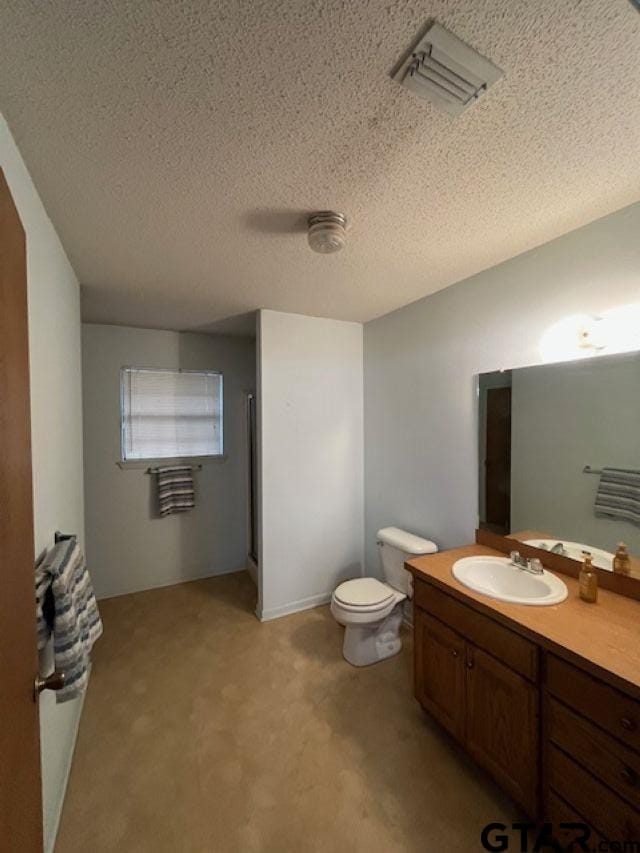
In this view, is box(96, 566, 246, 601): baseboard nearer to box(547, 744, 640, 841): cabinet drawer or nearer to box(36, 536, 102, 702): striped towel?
box(36, 536, 102, 702): striped towel

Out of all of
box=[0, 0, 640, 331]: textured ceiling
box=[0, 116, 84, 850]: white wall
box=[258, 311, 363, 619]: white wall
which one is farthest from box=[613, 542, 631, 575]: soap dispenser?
box=[0, 116, 84, 850]: white wall

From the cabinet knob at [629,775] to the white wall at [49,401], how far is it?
1.77m

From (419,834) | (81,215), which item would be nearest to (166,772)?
(419,834)

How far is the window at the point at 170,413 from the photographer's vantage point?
307cm

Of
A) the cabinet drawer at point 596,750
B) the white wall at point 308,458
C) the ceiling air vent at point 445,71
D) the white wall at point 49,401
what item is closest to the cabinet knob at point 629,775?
the cabinet drawer at point 596,750

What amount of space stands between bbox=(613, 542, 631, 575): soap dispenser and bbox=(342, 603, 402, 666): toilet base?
4.10 ft

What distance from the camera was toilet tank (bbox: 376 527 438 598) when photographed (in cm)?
219

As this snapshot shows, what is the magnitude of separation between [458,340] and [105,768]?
9.23 feet

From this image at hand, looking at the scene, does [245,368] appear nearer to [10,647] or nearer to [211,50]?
[211,50]

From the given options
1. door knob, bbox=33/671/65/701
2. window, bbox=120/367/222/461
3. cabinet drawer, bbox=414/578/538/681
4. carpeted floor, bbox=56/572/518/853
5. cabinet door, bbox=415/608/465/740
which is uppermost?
window, bbox=120/367/222/461

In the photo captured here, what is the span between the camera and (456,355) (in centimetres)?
216

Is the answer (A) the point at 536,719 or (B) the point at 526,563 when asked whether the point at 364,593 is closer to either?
(B) the point at 526,563

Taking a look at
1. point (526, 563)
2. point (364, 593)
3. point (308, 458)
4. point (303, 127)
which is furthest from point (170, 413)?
point (526, 563)

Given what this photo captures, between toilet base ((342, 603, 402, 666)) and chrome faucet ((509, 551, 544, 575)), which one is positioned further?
toilet base ((342, 603, 402, 666))
